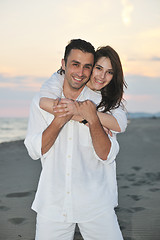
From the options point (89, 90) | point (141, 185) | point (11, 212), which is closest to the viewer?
point (89, 90)

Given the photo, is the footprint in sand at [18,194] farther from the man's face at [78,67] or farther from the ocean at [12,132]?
the ocean at [12,132]

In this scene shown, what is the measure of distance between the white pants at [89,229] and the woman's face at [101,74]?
1.45 metres

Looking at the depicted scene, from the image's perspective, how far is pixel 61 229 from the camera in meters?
2.88

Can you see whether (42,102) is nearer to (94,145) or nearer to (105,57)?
(94,145)

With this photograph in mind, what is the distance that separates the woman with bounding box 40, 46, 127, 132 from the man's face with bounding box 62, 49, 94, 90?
21cm

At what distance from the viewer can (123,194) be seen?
625 cm

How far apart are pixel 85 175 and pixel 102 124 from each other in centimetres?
53

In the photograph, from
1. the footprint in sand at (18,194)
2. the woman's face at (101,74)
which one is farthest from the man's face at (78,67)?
the footprint in sand at (18,194)

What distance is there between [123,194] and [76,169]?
362 cm

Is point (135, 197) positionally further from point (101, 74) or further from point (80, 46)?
point (80, 46)

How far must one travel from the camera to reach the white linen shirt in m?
2.86

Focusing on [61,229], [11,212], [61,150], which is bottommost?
[11,212]

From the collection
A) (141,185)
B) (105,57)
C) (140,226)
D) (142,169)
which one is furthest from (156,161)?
(105,57)

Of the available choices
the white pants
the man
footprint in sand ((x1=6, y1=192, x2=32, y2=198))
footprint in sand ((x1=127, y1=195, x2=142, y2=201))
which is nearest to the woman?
the man
